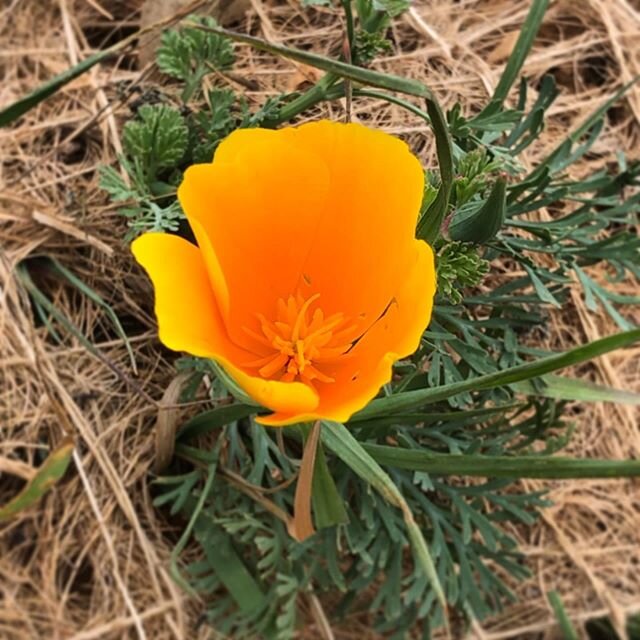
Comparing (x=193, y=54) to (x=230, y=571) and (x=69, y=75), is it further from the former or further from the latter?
(x=230, y=571)

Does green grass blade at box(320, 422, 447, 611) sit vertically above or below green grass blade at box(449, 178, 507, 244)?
below

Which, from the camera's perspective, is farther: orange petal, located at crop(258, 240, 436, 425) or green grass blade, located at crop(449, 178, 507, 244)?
green grass blade, located at crop(449, 178, 507, 244)

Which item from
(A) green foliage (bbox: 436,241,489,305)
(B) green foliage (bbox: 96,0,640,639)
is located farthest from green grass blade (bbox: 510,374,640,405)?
(A) green foliage (bbox: 436,241,489,305)

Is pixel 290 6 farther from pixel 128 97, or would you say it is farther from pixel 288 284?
pixel 288 284

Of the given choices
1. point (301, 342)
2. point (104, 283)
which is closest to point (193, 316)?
point (301, 342)

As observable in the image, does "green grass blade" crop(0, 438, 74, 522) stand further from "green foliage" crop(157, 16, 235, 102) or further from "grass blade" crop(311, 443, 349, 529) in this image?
"green foliage" crop(157, 16, 235, 102)
